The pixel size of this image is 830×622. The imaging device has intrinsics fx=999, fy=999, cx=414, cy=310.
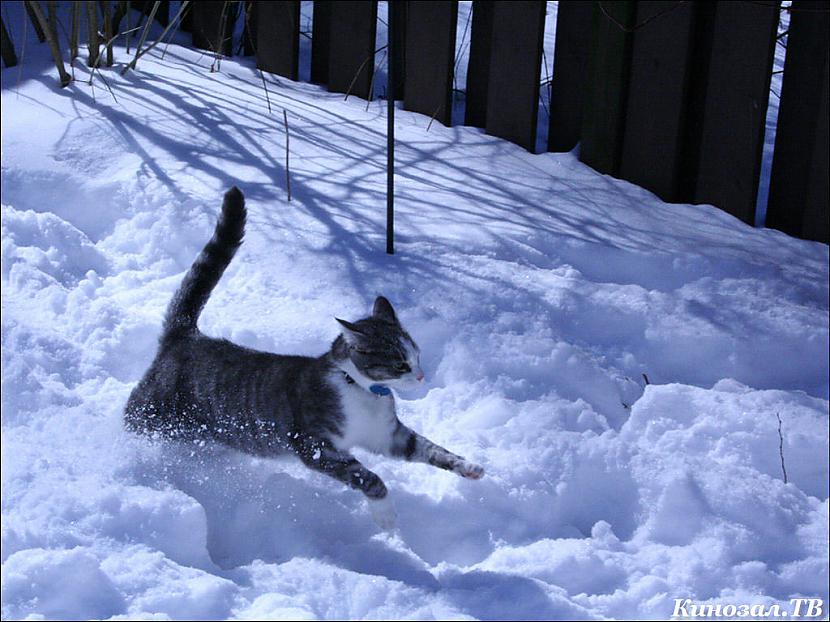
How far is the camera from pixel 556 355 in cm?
280

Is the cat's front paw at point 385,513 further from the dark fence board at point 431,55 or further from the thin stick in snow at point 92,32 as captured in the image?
the thin stick in snow at point 92,32

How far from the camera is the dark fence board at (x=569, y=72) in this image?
4.04 m

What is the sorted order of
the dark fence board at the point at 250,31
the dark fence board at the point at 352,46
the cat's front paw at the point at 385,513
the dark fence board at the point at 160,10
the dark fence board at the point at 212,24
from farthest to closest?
the dark fence board at the point at 160,10
the dark fence board at the point at 212,24
the dark fence board at the point at 250,31
the dark fence board at the point at 352,46
the cat's front paw at the point at 385,513

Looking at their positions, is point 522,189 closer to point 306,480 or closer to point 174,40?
point 306,480

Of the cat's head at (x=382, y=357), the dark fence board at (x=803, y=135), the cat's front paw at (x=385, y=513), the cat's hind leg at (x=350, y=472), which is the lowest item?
the cat's front paw at (x=385, y=513)

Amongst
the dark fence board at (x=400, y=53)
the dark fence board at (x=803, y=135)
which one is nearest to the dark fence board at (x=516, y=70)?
the dark fence board at (x=400, y=53)

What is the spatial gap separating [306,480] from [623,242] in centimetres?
142

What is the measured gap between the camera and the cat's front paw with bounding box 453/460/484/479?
2.42m

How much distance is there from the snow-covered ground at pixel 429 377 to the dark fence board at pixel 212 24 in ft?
4.26

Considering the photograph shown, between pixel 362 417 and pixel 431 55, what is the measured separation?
7.91 feet

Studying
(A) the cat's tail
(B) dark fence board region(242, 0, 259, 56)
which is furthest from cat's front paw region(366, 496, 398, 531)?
(B) dark fence board region(242, 0, 259, 56)

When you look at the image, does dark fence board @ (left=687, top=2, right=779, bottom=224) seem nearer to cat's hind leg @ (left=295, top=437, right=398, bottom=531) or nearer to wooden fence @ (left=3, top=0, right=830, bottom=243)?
wooden fence @ (left=3, top=0, right=830, bottom=243)

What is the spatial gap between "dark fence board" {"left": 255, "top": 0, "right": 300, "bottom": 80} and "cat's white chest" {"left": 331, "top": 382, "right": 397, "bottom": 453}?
2.93 metres

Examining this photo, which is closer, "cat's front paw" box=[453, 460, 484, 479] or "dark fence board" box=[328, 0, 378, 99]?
"cat's front paw" box=[453, 460, 484, 479]
